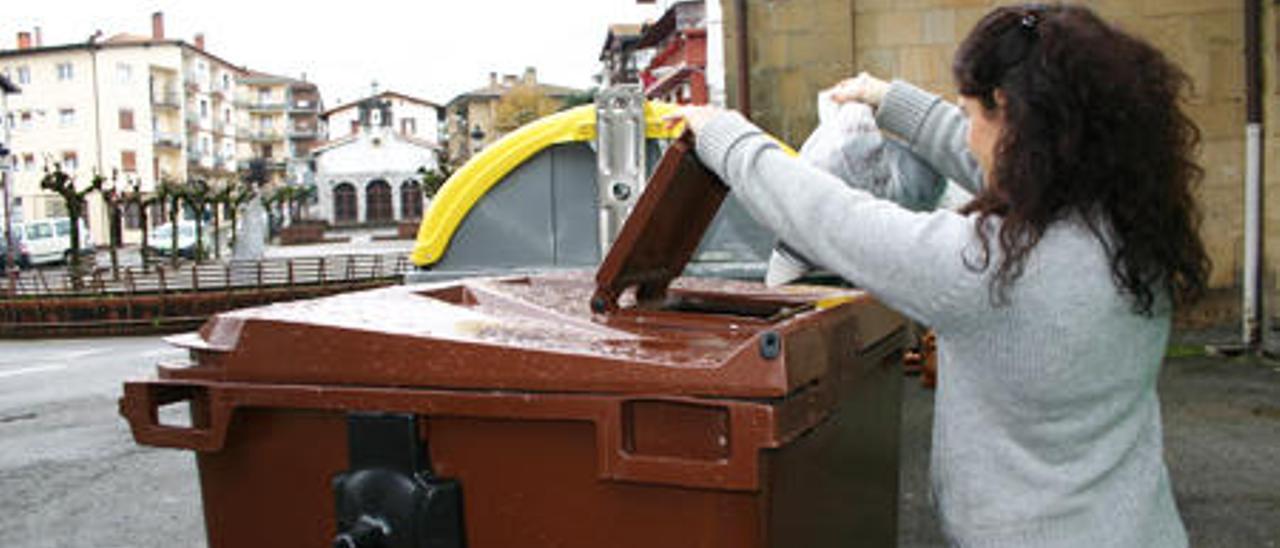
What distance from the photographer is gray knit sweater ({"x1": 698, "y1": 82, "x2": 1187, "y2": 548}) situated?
1.63 m

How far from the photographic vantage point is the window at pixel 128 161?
67375 mm

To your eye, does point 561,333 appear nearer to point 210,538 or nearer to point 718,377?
point 718,377

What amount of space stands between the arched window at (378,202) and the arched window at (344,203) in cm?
91

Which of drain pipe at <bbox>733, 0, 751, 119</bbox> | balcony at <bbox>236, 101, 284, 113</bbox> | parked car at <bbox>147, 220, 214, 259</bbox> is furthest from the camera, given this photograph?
balcony at <bbox>236, 101, 284, 113</bbox>


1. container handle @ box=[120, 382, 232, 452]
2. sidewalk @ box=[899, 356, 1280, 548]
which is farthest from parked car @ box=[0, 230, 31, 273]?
container handle @ box=[120, 382, 232, 452]

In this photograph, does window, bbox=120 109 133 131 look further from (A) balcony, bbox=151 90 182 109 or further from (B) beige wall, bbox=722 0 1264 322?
(B) beige wall, bbox=722 0 1264 322

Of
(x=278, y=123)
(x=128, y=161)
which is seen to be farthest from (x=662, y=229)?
(x=278, y=123)

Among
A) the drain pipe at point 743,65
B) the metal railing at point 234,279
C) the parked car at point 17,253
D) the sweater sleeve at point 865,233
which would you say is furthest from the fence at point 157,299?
the sweater sleeve at point 865,233

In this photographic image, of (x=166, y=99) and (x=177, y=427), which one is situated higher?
(x=166, y=99)

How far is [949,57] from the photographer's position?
9.66 m

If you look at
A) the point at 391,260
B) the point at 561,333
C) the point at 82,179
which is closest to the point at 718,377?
the point at 561,333

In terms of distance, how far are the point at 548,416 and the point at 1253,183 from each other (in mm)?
8621

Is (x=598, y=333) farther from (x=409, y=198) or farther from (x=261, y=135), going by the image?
(x=261, y=135)

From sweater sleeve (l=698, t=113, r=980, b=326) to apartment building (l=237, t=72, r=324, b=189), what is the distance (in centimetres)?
9483
